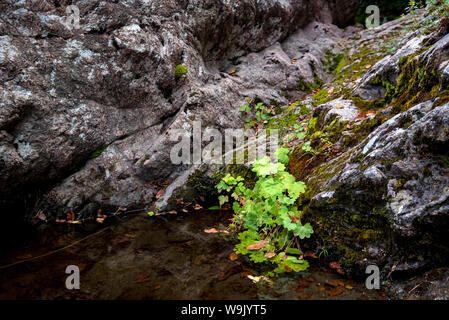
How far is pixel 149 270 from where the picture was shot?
3184 millimetres

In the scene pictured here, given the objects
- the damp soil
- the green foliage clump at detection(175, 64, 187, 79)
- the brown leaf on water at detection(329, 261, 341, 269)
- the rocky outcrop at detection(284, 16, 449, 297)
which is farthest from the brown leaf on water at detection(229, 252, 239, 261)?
the green foliage clump at detection(175, 64, 187, 79)

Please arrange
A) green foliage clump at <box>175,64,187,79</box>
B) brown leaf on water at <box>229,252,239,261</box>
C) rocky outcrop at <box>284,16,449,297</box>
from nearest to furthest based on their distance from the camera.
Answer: rocky outcrop at <box>284,16,449,297</box> → brown leaf on water at <box>229,252,239,261</box> → green foliage clump at <box>175,64,187,79</box>

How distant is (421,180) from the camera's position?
271 cm

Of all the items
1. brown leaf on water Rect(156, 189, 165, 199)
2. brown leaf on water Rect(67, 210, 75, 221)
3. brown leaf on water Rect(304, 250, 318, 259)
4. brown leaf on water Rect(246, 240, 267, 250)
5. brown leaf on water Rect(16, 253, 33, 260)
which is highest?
brown leaf on water Rect(156, 189, 165, 199)

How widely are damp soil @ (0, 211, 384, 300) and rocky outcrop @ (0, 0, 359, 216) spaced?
110cm

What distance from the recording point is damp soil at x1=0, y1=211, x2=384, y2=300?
273cm

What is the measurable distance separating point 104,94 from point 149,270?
369 centimetres

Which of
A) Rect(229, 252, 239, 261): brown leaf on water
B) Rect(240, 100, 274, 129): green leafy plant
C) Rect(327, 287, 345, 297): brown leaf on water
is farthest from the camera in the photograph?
Rect(240, 100, 274, 129): green leafy plant

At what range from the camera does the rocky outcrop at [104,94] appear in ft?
14.8

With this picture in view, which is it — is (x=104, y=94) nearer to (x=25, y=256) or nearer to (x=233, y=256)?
(x=25, y=256)

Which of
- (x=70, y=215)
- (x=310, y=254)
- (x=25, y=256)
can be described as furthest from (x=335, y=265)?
(x=70, y=215)

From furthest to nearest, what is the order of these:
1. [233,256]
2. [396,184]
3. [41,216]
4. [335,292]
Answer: [41,216]
[233,256]
[396,184]
[335,292]

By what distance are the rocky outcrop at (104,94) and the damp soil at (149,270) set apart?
3.61ft

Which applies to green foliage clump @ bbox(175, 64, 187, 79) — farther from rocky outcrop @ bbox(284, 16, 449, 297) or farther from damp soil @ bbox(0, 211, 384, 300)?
rocky outcrop @ bbox(284, 16, 449, 297)
